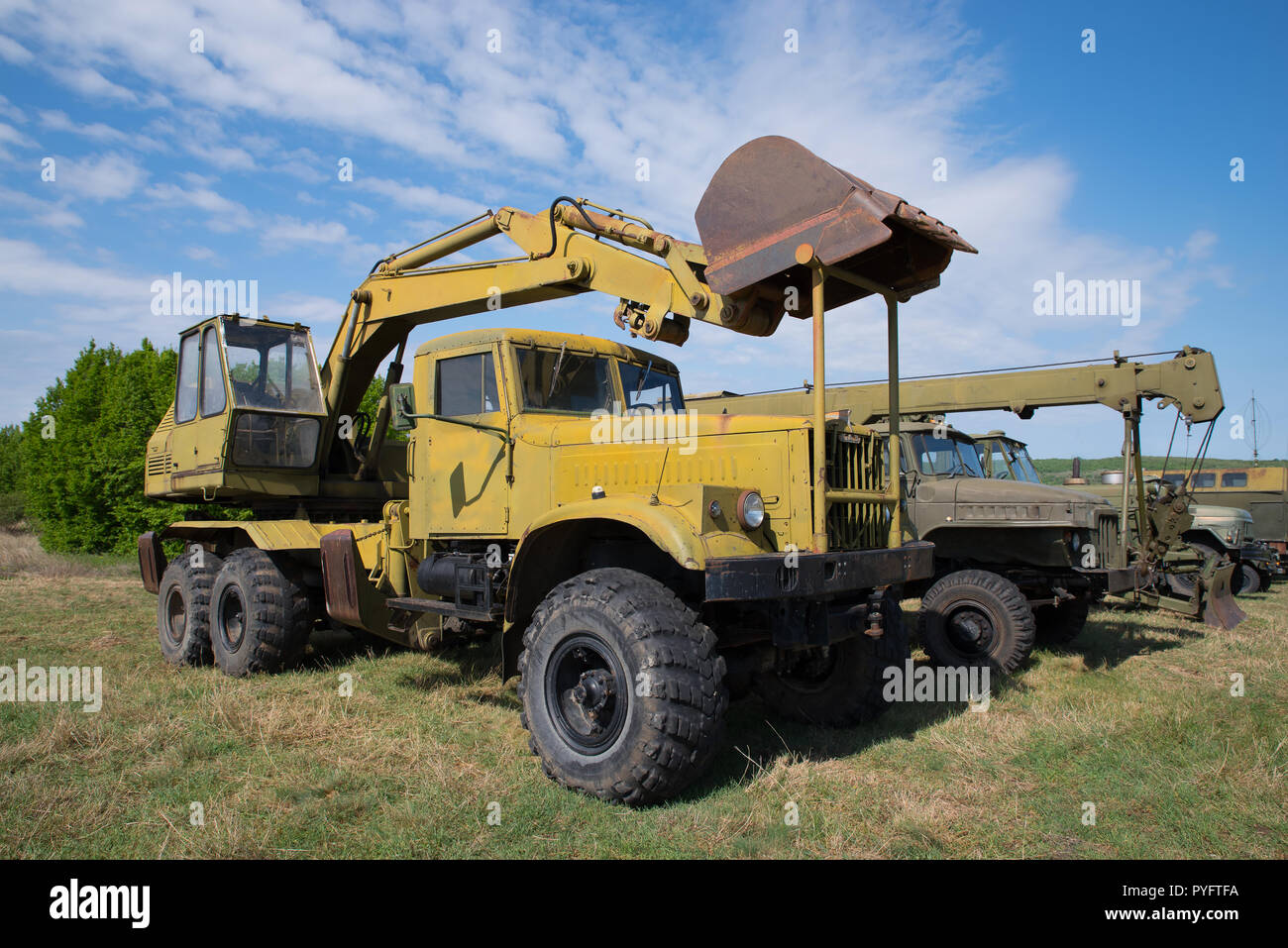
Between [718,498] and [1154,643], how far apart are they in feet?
22.7

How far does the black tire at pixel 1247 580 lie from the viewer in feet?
47.9

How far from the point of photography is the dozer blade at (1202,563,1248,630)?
33.5 ft

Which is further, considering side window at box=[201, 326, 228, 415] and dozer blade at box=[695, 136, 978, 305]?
side window at box=[201, 326, 228, 415]

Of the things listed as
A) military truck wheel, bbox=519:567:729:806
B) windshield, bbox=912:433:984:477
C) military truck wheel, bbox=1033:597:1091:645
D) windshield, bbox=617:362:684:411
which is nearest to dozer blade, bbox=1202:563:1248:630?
military truck wheel, bbox=1033:597:1091:645

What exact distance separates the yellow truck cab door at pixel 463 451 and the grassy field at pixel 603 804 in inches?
52.9

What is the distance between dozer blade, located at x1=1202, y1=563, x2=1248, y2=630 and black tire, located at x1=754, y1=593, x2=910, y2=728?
6954 mm

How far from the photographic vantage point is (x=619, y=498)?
4629 mm

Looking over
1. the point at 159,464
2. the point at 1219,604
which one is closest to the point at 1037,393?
the point at 1219,604

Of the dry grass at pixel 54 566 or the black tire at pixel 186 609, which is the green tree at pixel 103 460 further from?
the black tire at pixel 186 609

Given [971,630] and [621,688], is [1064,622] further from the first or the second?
[621,688]

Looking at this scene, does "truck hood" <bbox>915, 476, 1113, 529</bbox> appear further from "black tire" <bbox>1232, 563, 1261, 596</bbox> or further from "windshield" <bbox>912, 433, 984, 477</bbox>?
"black tire" <bbox>1232, 563, 1261, 596</bbox>

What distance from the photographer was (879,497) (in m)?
5.11

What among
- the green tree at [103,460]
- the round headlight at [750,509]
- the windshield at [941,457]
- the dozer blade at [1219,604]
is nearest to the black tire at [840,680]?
the round headlight at [750,509]
